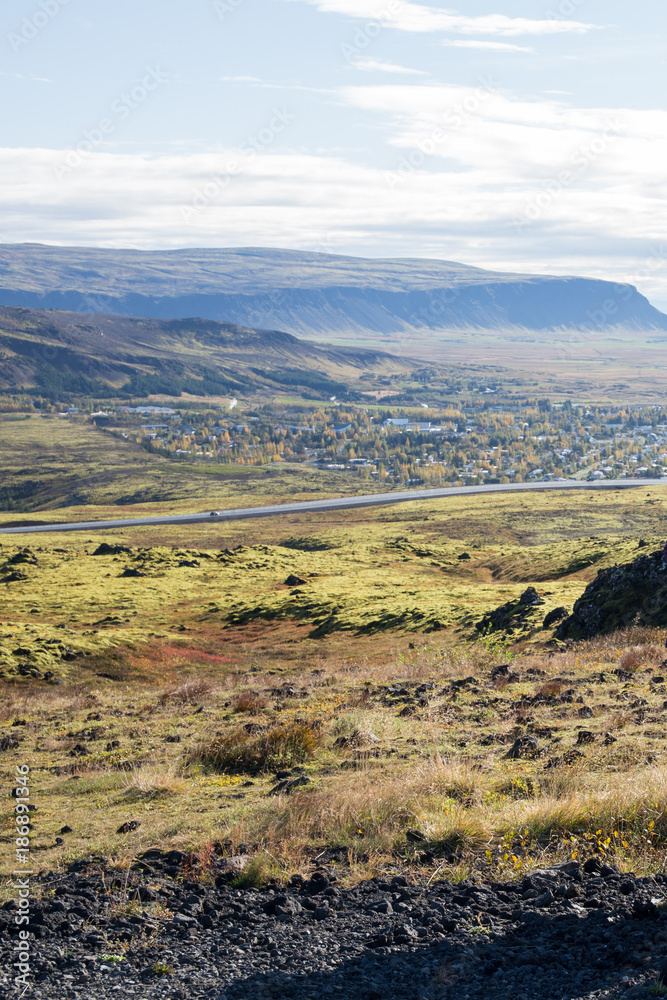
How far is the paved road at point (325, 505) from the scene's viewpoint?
119250mm

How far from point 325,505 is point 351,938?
5410 inches

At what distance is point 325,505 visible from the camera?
14412cm

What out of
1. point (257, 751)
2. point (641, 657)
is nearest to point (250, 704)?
point (257, 751)

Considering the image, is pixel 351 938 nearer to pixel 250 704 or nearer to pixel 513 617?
pixel 250 704

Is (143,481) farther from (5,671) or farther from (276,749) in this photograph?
(276,749)

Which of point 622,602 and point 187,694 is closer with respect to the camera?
point 187,694

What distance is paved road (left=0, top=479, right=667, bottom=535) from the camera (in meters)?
119

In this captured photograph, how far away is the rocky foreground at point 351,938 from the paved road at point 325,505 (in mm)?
109567

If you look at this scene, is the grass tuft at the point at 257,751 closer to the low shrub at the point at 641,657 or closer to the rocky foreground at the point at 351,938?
the rocky foreground at the point at 351,938

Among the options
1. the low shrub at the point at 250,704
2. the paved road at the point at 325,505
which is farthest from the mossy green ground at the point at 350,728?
the paved road at the point at 325,505

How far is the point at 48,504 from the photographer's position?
165750 mm

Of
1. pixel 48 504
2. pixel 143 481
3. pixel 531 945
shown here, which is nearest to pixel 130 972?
pixel 531 945

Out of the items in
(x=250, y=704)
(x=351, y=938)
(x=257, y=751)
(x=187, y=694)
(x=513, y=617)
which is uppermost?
(x=351, y=938)

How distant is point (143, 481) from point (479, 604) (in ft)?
495
